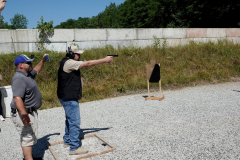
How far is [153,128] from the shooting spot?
5332 millimetres

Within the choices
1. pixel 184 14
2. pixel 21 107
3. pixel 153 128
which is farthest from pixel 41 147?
pixel 184 14

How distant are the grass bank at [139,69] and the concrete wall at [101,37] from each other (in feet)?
2.20

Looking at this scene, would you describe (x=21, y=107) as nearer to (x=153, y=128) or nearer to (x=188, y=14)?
(x=153, y=128)

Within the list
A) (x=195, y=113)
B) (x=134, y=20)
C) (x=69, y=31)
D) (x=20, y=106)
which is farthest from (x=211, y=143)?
(x=134, y=20)

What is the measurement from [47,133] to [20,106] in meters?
2.35

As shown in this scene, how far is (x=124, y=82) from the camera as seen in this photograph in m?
10.2

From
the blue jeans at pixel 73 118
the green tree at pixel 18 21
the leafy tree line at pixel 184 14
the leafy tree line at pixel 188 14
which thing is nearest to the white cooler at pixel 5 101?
the blue jeans at pixel 73 118

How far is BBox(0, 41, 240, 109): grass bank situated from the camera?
9.73 m

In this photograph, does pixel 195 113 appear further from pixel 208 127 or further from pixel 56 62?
pixel 56 62

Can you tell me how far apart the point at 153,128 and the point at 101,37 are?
858 centimetres

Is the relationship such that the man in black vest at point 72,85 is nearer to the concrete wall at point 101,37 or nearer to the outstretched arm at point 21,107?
the outstretched arm at point 21,107

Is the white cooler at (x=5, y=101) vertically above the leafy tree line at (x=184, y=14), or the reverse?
the leafy tree line at (x=184, y=14)

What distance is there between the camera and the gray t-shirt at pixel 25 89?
3359mm

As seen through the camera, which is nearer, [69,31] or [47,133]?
[47,133]
